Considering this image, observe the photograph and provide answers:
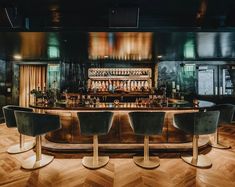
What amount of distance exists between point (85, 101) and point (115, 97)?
2.93 metres

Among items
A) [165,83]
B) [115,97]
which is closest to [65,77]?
[115,97]

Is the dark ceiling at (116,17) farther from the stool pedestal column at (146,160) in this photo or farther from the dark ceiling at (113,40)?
the stool pedestal column at (146,160)

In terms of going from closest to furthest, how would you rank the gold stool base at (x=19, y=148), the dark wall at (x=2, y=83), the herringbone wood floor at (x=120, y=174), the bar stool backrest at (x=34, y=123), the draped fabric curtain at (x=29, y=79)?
the herringbone wood floor at (x=120, y=174)
the bar stool backrest at (x=34, y=123)
the gold stool base at (x=19, y=148)
the dark wall at (x=2, y=83)
the draped fabric curtain at (x=29, y=79)

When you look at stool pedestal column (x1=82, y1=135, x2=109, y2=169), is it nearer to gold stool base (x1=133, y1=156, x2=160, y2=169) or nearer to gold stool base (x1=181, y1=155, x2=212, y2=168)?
gold stool base (x1=133, y1=156, x2=160, y2=169)

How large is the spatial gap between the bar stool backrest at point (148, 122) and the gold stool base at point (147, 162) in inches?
23.1

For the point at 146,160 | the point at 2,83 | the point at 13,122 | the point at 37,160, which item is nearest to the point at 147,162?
the point at 146,160

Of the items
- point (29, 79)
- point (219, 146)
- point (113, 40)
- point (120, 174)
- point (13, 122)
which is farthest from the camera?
point (29, 79)

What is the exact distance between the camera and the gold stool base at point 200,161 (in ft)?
9.95

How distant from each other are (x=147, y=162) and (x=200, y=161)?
3.25 feet

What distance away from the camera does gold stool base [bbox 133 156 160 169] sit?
2986 millimetres

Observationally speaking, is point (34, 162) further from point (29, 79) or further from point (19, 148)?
point (29, 79)

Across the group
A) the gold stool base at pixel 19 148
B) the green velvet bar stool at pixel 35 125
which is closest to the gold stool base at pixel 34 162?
the green velvet bar stool at pixel 35 125

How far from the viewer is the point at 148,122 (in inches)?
112

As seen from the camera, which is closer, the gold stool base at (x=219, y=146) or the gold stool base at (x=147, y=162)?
the gold stool base at (x=147, y=162)
